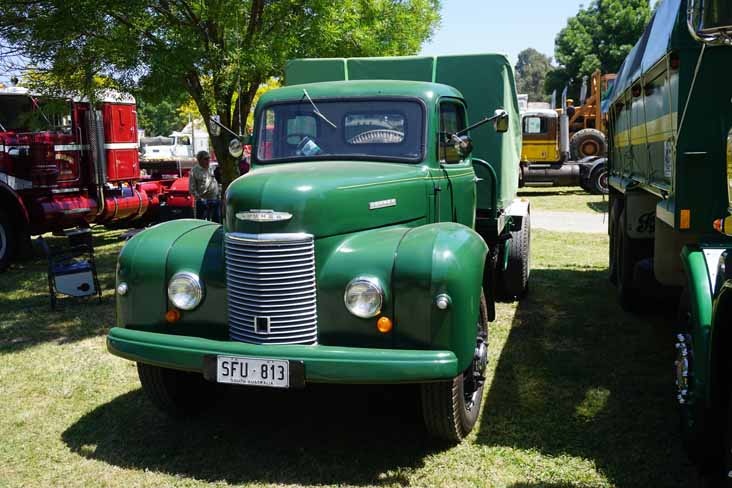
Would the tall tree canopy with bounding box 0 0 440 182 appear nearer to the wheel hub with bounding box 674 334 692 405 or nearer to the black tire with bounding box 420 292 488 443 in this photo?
the black tire with bounding box 420 292 488 443

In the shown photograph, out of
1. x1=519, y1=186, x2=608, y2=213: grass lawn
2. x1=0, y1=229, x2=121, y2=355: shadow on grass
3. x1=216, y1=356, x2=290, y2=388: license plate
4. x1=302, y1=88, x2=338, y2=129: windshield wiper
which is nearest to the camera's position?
x1=216, y1=356, x2=290, y2=388: license plate

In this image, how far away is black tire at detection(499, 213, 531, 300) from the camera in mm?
8023

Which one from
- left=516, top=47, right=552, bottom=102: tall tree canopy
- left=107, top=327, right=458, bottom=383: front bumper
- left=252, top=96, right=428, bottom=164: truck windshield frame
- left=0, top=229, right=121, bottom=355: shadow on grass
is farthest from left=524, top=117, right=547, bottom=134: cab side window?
left=516, top=47, right=552, bottom=102: tall tree canopy

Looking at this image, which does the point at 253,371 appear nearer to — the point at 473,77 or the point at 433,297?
the point at 433,297

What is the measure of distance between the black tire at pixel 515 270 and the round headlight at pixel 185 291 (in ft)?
14.0

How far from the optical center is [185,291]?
441 cm

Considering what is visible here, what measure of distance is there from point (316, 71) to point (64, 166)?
6791mm

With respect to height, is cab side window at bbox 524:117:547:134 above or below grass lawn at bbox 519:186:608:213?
above

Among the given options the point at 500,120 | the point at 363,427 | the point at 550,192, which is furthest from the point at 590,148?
the point at 363,427

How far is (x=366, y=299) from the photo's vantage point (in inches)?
158

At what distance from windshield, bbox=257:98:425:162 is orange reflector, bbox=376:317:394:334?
1.49 meters

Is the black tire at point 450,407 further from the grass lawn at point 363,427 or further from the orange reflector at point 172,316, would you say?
the orange reflector at point 172,316

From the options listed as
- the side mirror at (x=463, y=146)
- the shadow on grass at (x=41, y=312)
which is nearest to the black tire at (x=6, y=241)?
the shadow on grass at (x=41, y=312)

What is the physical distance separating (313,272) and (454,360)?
92 cm
